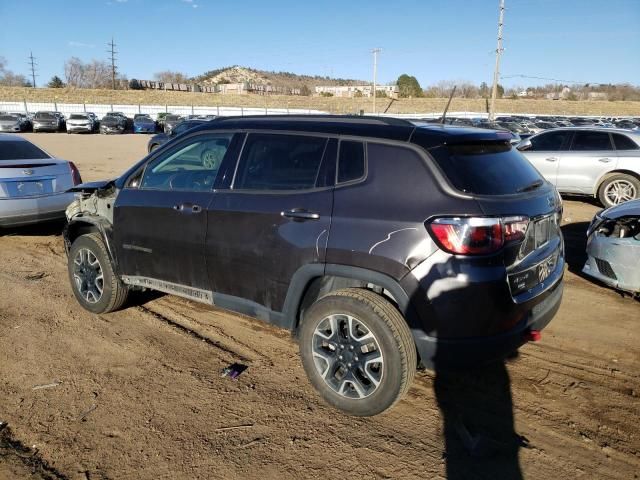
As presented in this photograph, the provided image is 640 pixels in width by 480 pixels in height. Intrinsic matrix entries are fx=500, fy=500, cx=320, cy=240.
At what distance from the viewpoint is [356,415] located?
312 cm

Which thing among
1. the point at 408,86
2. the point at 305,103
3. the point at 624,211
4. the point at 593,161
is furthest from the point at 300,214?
the point at 408,86

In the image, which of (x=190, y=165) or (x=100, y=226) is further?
(x=100, y=226)

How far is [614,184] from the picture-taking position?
32.4 feet

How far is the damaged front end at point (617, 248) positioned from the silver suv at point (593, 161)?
4751 mm

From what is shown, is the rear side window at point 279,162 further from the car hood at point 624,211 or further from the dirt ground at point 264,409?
the car hood at point 624,211

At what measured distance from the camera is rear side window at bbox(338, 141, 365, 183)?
308cm

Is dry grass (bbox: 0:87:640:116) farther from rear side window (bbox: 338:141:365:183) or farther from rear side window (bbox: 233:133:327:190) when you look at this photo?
rear side window (bbox: 338:141:365:183)

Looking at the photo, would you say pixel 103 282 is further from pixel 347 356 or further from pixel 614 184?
pixel 614 184

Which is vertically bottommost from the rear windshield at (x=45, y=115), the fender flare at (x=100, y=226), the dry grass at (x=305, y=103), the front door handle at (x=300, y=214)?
the fender flare at (x=100, y=226)

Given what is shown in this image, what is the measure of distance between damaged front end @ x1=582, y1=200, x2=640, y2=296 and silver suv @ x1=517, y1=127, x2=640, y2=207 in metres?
4.75

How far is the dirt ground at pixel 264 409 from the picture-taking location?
2705 millimetres

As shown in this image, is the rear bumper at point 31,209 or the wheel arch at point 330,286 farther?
the rear bumper at point 31,209

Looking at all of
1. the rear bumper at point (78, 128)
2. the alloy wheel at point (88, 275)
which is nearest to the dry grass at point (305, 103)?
the rear bumper at point (78, 128)

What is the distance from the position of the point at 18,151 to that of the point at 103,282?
12.9 feet
